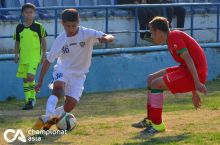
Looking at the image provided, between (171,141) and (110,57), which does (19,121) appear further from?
(110,57)

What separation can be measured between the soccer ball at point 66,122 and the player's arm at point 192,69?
68.3 inches

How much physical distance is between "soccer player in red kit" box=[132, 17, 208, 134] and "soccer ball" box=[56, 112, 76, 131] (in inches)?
38.4

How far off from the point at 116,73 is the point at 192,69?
6.16m

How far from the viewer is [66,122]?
34.9ft

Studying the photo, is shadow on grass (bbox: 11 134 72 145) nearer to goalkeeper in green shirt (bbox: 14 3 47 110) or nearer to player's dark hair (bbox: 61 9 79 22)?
player's dark hair (bbox: 61 9 79 22)

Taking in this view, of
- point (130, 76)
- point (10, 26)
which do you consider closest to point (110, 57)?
point (130, 76)

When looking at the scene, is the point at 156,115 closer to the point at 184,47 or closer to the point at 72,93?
the point at 184,47

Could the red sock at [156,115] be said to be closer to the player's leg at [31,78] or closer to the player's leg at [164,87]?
the player's leg at [164,87]

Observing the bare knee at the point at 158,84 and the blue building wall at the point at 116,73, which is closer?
the bare knee at the point at 158,84

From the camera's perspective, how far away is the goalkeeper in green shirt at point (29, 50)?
1364 cm

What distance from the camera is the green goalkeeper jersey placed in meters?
13.7

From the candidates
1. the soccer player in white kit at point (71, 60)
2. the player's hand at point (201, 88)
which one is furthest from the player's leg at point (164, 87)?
the soccer player in white kit at point (71, 60)

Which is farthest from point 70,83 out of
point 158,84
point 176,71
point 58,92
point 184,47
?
point 184,47


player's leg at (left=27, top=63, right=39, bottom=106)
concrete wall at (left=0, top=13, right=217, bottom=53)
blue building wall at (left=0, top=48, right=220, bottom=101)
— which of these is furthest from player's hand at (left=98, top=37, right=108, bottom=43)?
concrete wall at (left=0, top=13, right=217, bottom=53)
